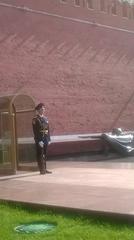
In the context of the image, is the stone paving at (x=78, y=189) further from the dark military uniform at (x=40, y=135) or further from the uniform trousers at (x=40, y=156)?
the dark military uniform at (x=40, y=135)

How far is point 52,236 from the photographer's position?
5.93 m

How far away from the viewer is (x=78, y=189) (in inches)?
357

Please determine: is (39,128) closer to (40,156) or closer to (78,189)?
(40,156)

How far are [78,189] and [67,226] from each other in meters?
2.70

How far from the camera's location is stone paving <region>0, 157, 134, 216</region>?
7.31 meters

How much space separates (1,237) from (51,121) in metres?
14.2

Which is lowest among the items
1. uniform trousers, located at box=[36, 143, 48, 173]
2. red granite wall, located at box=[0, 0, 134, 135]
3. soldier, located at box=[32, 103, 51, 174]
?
uniform trousers, located at box=[36, 143, 48, 173]

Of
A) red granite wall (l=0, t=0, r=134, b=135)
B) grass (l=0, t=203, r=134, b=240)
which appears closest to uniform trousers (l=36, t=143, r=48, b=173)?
grass (l=0, t=203, r=134, b=240)

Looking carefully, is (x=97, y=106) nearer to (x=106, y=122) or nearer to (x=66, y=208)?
(x=106, y=122)

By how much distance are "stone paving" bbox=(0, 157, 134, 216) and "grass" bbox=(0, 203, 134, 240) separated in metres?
0.19

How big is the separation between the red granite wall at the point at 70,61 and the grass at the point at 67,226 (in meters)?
11.4

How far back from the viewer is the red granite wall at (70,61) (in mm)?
19094

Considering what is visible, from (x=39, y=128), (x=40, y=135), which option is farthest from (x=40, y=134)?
(x=39, y=128)

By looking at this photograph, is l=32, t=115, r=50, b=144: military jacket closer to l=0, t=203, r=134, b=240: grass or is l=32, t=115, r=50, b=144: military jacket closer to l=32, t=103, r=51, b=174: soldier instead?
l=32, t=103, r=51, b=174: soldier
